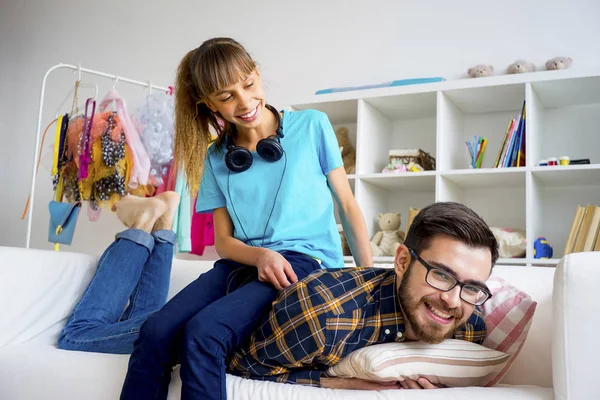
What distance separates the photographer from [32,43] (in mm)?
4859

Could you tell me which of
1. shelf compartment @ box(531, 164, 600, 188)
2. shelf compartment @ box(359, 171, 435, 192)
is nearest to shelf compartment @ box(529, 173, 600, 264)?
shelf compartment @ box(531, 164, 600, 188)

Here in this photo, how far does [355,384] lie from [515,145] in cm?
179

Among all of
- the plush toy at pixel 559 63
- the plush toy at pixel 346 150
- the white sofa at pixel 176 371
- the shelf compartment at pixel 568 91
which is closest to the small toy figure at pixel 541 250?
the shelf compartment at pixel 568 91

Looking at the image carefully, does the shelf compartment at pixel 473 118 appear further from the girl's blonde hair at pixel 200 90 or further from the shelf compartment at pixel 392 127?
the girl's blonde hair at pixel 200 90

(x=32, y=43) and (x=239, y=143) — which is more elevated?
(x=32, y=43)

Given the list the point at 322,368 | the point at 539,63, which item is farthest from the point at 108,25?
the point at 322,368

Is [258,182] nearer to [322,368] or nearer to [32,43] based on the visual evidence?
[322,368]

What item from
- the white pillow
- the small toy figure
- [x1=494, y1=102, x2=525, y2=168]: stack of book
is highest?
[x1=494, y1=102, x2=525, y2=168]: stack of book

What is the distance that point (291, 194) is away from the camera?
5.06 feet

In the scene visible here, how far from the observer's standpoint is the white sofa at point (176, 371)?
3.55ft

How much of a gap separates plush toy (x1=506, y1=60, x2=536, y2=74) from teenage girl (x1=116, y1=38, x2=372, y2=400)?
1591 mm

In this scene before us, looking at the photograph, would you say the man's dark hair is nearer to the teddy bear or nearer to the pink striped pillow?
the pink striped pillow

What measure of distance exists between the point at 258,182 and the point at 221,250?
19 cm

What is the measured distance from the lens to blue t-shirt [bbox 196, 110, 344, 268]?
153 centimetres
